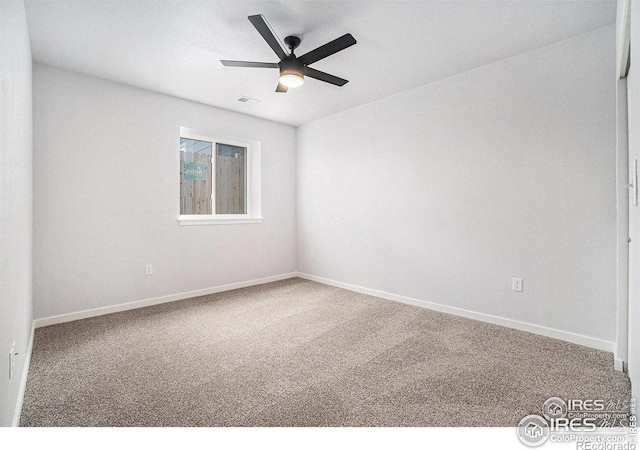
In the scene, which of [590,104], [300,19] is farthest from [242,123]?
[590,104]

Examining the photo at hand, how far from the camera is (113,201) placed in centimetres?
331

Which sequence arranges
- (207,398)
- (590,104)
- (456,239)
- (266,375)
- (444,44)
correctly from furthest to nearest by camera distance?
(456,239), (444,44), (590,104), (266,375), (207,398)

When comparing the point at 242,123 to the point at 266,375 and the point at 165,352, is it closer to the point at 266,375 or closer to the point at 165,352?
the point at 165,352

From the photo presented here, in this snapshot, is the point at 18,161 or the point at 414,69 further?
the point at 414,69

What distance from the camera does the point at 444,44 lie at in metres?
2.63

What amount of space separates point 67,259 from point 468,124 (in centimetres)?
414

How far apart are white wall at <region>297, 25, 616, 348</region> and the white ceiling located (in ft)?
0.98

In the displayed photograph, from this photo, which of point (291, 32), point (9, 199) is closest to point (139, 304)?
point (9, 199)

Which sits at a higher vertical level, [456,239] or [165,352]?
[456,239]

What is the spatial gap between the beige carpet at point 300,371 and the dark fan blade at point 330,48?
2216 mm

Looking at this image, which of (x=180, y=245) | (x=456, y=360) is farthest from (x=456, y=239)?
(x=180, y=245)

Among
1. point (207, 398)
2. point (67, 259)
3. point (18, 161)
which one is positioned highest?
point (18, 161)

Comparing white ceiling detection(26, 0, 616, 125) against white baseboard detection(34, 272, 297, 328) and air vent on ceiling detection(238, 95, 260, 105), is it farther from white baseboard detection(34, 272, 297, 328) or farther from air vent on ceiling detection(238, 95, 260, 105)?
white baseboard detection(34, 272, 297, 328)

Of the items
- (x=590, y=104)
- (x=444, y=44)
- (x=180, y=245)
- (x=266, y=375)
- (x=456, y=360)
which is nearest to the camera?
(x=266, y=375)
